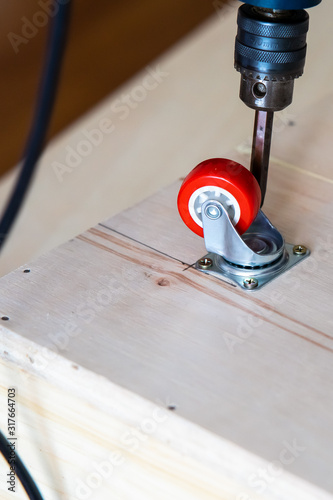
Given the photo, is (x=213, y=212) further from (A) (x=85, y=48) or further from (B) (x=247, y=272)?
(A) (x=85, y=48)

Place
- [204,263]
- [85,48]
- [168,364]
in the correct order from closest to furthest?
1. [168,364]
2. [204,263]
3. [85,48]

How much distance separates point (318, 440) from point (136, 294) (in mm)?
182

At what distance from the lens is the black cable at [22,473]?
20.8 inches

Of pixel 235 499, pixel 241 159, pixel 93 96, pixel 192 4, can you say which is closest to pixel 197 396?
pixel 235 499

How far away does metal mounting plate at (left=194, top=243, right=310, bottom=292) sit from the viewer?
1.84 feet

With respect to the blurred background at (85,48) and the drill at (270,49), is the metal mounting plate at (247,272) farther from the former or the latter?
the blurred background at (85,48)

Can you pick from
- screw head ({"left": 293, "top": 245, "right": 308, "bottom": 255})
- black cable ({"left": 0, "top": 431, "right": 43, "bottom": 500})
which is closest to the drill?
screw head ({"left": 293, "top": 245, "right": 308, "bottom": 255})

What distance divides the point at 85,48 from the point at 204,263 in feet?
3.08

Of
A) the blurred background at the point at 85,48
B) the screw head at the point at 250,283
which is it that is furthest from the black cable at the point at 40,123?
the blurred background at the point at 85,48

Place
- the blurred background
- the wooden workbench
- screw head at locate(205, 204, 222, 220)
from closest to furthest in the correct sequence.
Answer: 1. the wooden workbench
2. screw head at locate(205, 204, 222, 220)
3. the blurred background

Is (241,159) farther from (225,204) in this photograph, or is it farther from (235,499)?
(235,499)

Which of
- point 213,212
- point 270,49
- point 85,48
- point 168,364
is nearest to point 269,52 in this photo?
point 270,49

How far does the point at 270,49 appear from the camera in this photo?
502 mm

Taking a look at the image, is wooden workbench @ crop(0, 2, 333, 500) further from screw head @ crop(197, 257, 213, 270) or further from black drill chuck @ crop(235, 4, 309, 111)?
black drill chuck @ crop(235, 4, 309, 111)
